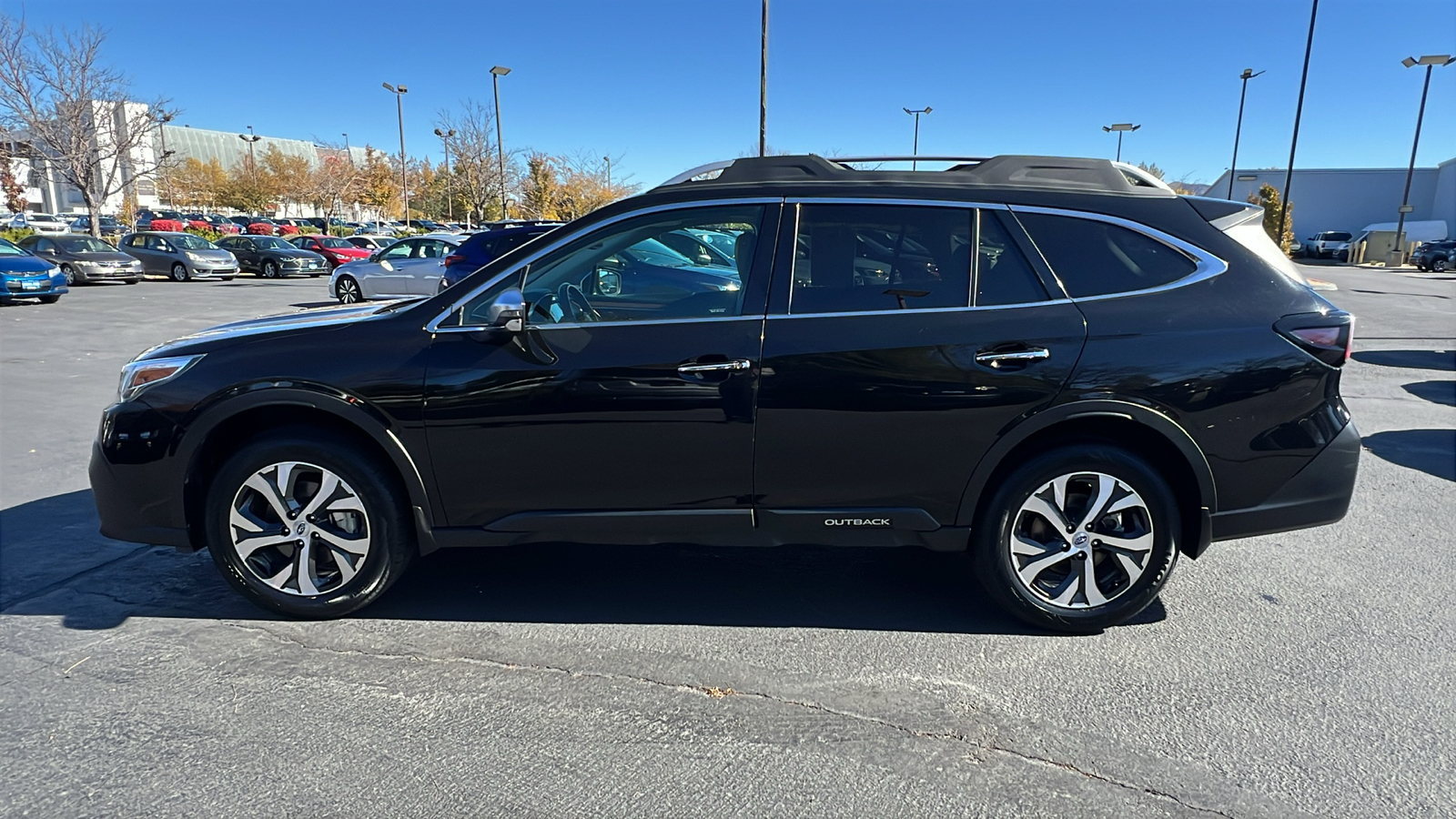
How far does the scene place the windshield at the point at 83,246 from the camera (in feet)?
Result: 78.5

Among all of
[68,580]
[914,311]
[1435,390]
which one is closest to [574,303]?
[914,311]

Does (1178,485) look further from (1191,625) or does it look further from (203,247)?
(203,247)

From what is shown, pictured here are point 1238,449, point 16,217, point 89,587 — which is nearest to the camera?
point 1238,449

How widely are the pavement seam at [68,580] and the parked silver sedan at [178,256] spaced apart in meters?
26.1

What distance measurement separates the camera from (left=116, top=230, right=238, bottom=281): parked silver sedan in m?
26.8

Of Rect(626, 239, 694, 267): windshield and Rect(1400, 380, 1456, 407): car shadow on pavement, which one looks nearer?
Rect(626, 239, 694, 267): windshield

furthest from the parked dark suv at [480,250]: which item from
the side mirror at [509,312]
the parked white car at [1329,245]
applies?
the parked white car at [1329,245]

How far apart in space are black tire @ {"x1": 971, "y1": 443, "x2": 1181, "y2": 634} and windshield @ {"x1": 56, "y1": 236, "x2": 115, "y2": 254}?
92.2ft

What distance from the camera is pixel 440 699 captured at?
3.14 meters

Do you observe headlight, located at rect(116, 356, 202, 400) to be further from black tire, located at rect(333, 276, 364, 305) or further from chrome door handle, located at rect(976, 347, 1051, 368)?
black tire, located at rect(333, 276, 364, 305)

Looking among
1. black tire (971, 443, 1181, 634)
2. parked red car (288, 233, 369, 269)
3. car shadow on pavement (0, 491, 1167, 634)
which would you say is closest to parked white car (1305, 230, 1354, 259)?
parked red car (288, 233, 369, 269)

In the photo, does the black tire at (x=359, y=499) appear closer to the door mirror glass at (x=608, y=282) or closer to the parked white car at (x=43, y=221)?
the door mirror glass at (x=608, y=282)

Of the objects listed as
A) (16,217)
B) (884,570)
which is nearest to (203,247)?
(884,570)

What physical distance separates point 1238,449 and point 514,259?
3051mm
